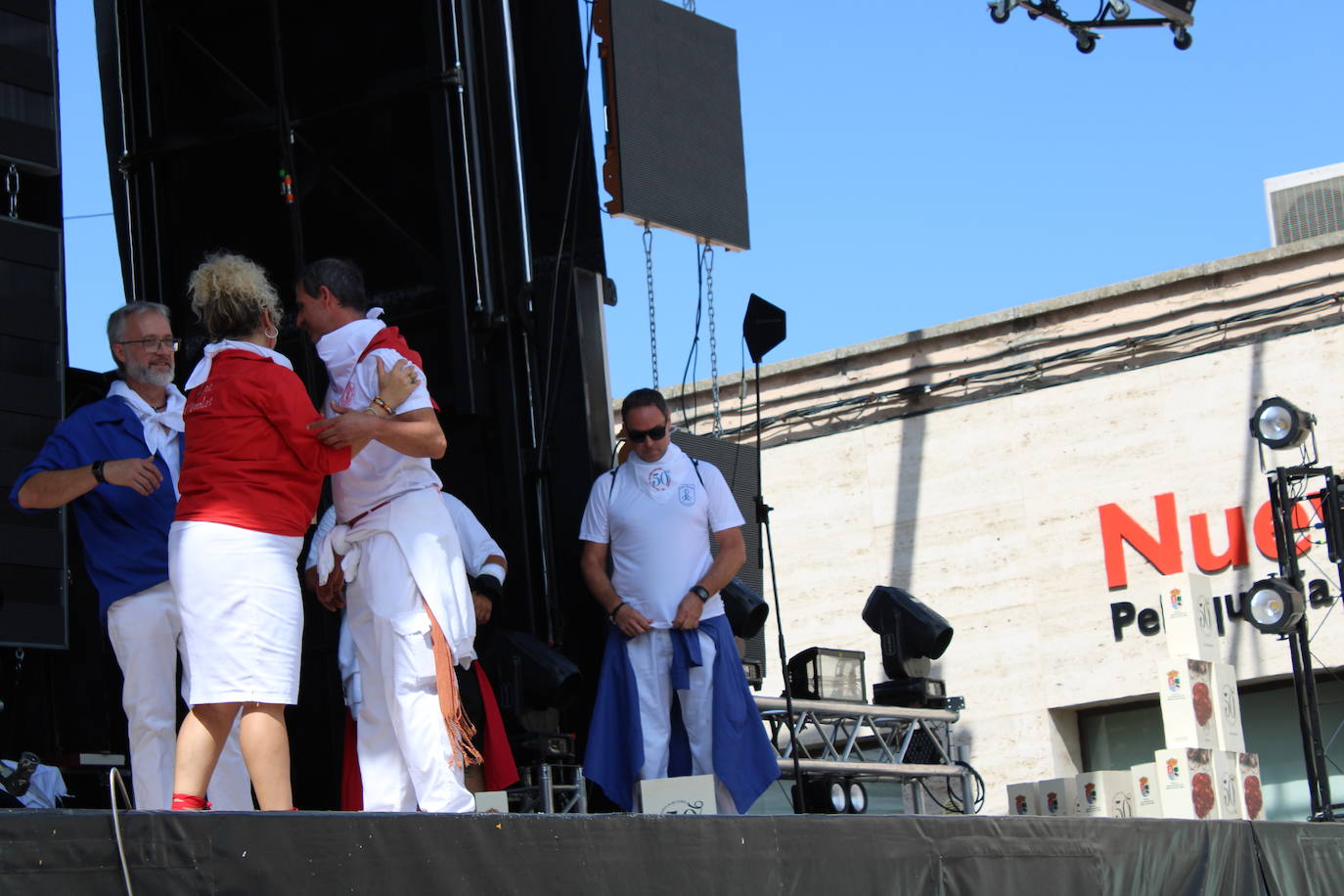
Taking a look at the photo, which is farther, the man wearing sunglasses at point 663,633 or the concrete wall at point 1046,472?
the concrete wall at point 1046,472

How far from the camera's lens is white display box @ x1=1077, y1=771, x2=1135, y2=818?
7488 mm

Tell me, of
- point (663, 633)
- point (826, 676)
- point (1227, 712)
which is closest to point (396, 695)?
point (663, 633)

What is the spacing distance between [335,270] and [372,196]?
A: 6.27 ft

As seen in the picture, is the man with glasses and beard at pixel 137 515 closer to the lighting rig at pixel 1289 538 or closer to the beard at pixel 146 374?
the beard at pixel 146 374

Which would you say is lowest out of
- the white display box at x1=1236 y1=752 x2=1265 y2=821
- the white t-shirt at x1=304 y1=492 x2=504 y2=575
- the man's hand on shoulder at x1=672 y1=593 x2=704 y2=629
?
the white display box at x1=1236 y1=752 x2=1265 y2=821

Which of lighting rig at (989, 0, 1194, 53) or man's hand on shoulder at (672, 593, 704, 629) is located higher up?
lighting rig at (989, 0, 1194, 53)

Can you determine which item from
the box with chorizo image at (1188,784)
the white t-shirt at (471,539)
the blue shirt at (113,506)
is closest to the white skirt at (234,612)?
the blue shirt at (113,506)

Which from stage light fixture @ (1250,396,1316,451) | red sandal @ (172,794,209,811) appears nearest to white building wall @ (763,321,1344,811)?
stage light fixture @ (1250,396,1316,451)

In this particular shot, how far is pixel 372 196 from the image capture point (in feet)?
17.8

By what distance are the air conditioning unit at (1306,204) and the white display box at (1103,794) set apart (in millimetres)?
5258

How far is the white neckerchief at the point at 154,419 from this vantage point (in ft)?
12.4

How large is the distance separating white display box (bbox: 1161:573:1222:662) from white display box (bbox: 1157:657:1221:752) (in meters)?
0.06

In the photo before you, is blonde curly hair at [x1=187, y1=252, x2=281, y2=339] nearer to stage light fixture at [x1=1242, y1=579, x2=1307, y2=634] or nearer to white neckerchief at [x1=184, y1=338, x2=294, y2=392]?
white neckerchief at [x1=184, y1=338, x2=294, y2=392]

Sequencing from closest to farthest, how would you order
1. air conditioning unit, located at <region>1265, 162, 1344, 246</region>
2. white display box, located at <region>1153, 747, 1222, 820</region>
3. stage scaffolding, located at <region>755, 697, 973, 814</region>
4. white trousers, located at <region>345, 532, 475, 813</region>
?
white trousers, located at <region>345, 532, 475, 813</region> → stage scaffolding, located at <region>755, 697, 973, 814</region> → white display box, located at <region>1153, 747, 1222, 820</region> → air conditioning unit, located at <region>1265, 162, 1344, 246</region>
